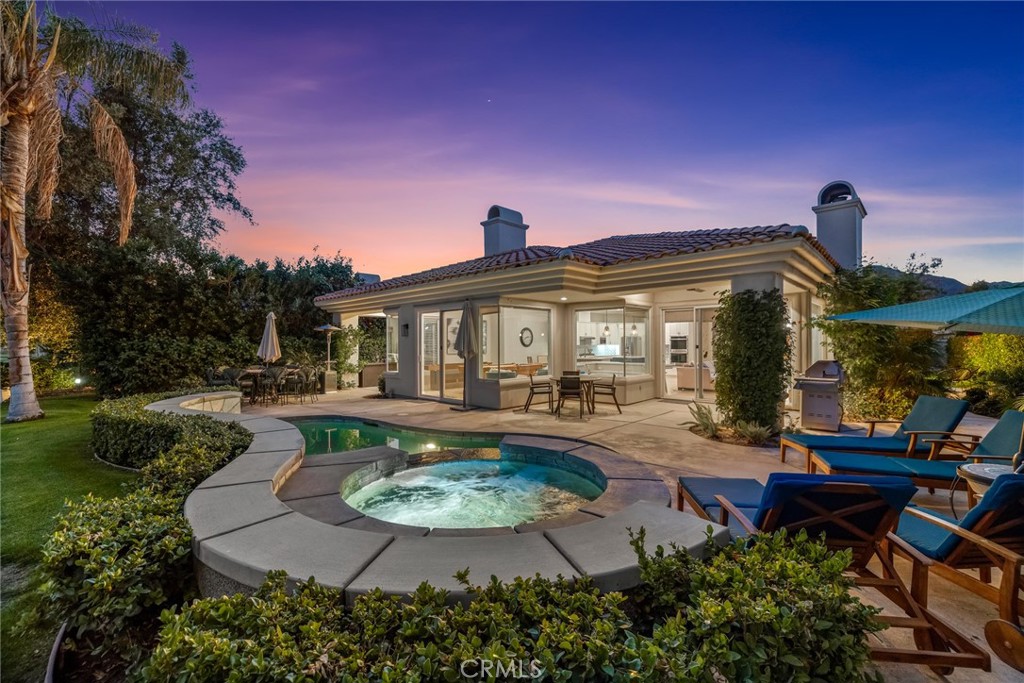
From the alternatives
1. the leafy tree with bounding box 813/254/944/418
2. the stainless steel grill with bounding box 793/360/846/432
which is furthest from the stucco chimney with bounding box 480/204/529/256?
the stainless steel grill with bounding box 793/360/846/432

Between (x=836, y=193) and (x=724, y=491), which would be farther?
(x=836, y=193)

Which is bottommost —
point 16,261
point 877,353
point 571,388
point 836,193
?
point 571,388

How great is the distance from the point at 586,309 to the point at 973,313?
782cm

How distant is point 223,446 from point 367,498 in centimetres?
157

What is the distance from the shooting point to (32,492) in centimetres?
466

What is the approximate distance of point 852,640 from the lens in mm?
1627

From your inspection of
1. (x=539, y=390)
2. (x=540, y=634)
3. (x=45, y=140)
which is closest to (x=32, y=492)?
(x=540, y=634)

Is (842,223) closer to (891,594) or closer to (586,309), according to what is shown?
(586,309)

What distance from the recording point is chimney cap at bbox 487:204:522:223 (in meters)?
14.6

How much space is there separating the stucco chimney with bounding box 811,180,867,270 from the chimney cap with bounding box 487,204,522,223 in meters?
8.65

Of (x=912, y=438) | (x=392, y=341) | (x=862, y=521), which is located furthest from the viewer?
(x=392, y=341)

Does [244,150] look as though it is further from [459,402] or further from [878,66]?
[878,66]

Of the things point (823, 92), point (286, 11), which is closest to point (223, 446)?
point (286, 11)

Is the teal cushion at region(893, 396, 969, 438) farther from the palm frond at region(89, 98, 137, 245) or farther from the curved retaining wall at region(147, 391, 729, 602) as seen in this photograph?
the palm frond at region(89, 98, 137, 245)
